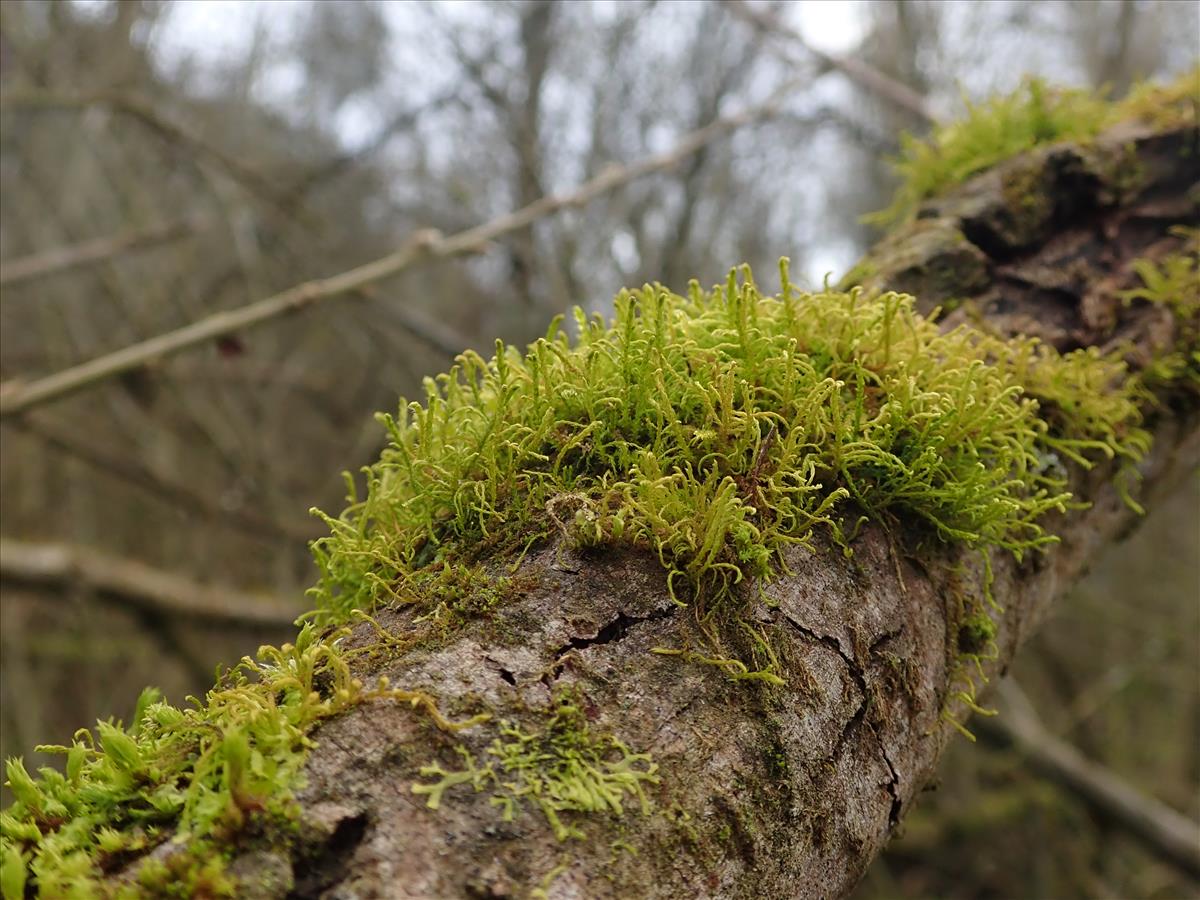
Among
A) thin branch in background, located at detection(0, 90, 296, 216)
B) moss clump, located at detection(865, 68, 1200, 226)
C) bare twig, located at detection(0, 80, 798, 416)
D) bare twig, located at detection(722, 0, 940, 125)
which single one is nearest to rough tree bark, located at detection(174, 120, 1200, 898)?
moss clump, located at detection(865, 68, 1200, 226)

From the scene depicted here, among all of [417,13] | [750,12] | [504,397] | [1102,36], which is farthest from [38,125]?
[1102,36]

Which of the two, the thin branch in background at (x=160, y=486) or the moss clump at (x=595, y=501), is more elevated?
the thin branch in background at (x=160, y=486)

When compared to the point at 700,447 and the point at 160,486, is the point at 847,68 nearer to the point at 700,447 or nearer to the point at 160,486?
the point at 700,447

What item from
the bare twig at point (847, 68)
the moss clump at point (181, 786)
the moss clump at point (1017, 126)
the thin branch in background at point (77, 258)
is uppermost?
the thin branch in background at point (77, 258)

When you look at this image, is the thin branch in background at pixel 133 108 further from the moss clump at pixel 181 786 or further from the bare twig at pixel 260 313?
the moss clump at pixel 181 786

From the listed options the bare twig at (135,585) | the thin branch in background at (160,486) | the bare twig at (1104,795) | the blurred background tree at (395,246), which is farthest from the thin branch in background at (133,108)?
the bare twig at (1104,795)

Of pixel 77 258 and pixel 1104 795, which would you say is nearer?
pixel 77 258

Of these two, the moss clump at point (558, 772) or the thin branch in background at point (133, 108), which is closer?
the moss clump at point (558, 772)

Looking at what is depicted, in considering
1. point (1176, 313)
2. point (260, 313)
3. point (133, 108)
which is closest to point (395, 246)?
point (133, 108)
